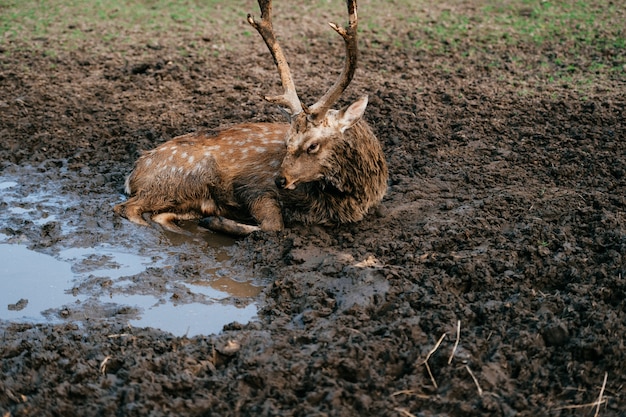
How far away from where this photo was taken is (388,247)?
598 centimetres

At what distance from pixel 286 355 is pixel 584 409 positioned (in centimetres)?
157

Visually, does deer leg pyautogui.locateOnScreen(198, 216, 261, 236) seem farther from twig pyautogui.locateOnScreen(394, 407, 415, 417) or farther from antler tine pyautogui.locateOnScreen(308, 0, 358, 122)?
twig pyautogui.locateOnScreen(394, 407, 415, 417)

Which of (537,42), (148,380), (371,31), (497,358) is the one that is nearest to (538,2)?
(537,42)

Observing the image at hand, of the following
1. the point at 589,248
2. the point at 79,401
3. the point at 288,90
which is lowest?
the point at 79,401

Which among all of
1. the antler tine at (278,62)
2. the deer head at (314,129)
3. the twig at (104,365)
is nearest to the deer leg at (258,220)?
the deer head at (314,129)

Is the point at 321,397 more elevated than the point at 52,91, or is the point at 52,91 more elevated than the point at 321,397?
the point at 52,91

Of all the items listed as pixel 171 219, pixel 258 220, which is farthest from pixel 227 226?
pixel 171 219

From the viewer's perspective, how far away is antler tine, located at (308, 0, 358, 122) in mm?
6031

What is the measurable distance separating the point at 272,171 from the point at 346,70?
1136 millimetres

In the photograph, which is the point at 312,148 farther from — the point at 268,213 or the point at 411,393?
the point at 411,393

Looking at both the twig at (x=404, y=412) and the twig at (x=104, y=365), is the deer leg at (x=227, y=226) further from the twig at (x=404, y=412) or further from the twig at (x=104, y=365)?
the twig at (x=404, y=412)

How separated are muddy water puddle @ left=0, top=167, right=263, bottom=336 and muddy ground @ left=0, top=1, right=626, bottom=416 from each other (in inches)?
2.6

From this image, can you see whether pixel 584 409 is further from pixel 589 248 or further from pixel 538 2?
pixel 538 2

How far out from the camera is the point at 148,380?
170 inches
